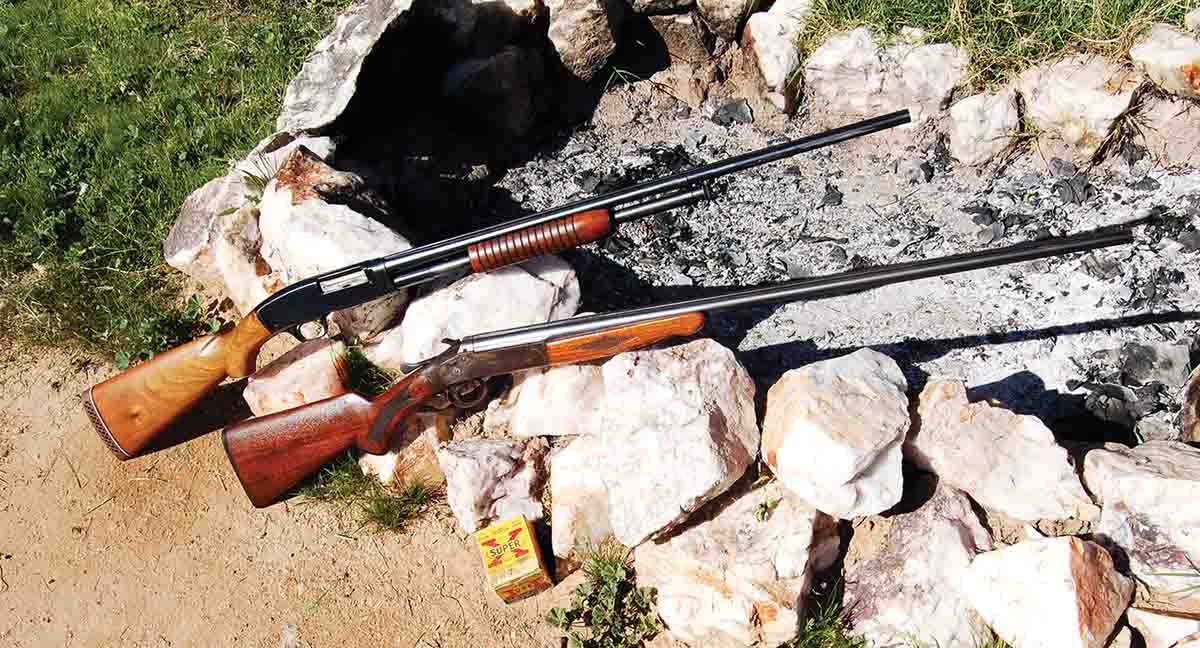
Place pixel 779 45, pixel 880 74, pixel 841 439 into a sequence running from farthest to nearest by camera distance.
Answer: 1. pixel 779 45
2. pixel 880 74
3. pixel 841 439

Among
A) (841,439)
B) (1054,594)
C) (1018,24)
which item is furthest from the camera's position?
(1018,24)

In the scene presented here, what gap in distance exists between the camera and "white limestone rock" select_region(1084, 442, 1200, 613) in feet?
10.7

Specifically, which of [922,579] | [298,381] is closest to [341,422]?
[298,381]

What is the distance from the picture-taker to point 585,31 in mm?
5688

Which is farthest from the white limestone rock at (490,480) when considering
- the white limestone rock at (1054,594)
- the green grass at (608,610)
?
the white limestone rock at (1054,594)

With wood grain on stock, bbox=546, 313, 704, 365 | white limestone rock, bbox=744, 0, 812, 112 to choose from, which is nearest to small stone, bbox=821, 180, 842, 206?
white limestone rock, bbox=744, 0, 812, 112

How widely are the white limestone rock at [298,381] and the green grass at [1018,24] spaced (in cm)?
344

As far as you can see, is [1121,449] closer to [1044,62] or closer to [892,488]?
[892,488]

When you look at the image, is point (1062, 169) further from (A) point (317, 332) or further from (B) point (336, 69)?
(A) point (317, 332)

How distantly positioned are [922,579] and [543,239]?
6.79ft

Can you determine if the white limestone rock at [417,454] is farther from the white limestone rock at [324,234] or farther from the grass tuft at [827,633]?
the grass tuft at [827,633]

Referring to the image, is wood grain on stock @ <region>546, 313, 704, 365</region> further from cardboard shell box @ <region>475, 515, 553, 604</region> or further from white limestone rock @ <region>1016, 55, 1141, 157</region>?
white limestone rock @ <region>1016, 55, 1141, 157</region>

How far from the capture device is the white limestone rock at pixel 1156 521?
3.25 m

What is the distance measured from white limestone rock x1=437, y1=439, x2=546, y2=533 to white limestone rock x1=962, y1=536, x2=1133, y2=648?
188 centimetres
